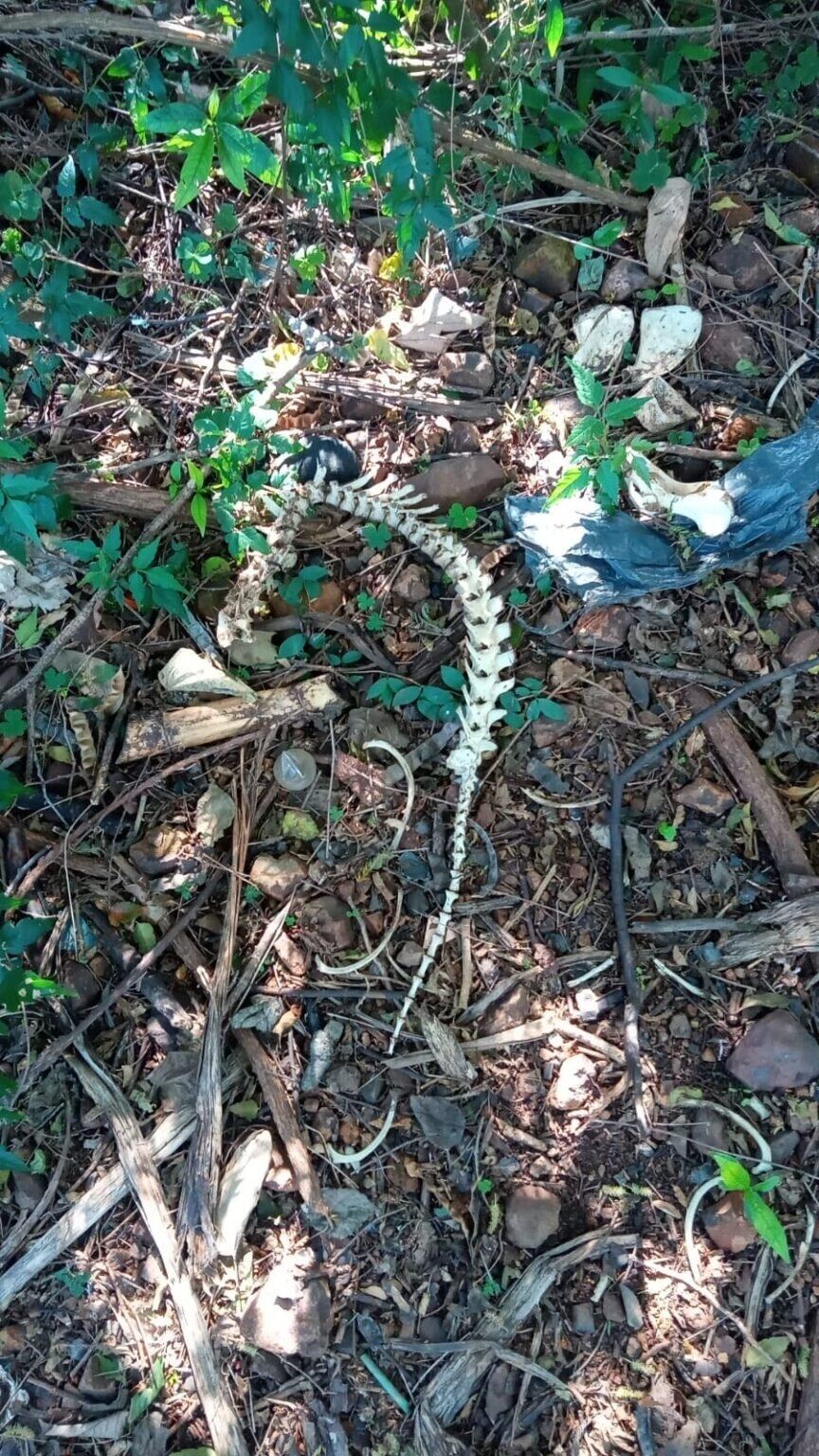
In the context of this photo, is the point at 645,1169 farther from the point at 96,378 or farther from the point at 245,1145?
the point at 96,378

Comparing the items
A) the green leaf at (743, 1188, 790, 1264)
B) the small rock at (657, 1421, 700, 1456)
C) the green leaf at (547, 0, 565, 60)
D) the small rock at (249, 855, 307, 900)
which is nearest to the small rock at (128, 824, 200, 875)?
the small rock at (249, 855, 307, 900)

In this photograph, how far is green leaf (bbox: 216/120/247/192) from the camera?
5.96 ft

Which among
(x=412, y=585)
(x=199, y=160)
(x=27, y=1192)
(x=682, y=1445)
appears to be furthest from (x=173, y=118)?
(x=682, y=1445)

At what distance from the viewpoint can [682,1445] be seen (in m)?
2.07

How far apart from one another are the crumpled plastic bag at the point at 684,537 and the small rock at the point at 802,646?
236 mm

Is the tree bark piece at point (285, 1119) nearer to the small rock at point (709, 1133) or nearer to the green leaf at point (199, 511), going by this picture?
the small rock at point (709, 1133)

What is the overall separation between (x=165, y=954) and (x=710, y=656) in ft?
5.37

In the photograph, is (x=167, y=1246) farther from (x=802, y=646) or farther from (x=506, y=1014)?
(x=802, y=646)

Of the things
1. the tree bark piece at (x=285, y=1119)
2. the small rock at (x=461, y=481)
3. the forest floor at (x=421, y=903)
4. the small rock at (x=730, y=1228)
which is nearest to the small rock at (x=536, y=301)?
the forest floor at (x=421, y=903)

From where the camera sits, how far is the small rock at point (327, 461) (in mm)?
2514

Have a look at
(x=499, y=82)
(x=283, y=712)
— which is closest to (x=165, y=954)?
(x=283, y=712)

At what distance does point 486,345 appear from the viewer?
2.66 meters

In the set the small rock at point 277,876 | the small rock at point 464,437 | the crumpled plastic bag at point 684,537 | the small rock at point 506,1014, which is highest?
the small rock at point 464,437

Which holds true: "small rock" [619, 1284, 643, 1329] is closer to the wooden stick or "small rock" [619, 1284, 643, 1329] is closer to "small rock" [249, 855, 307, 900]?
the wooden stick
